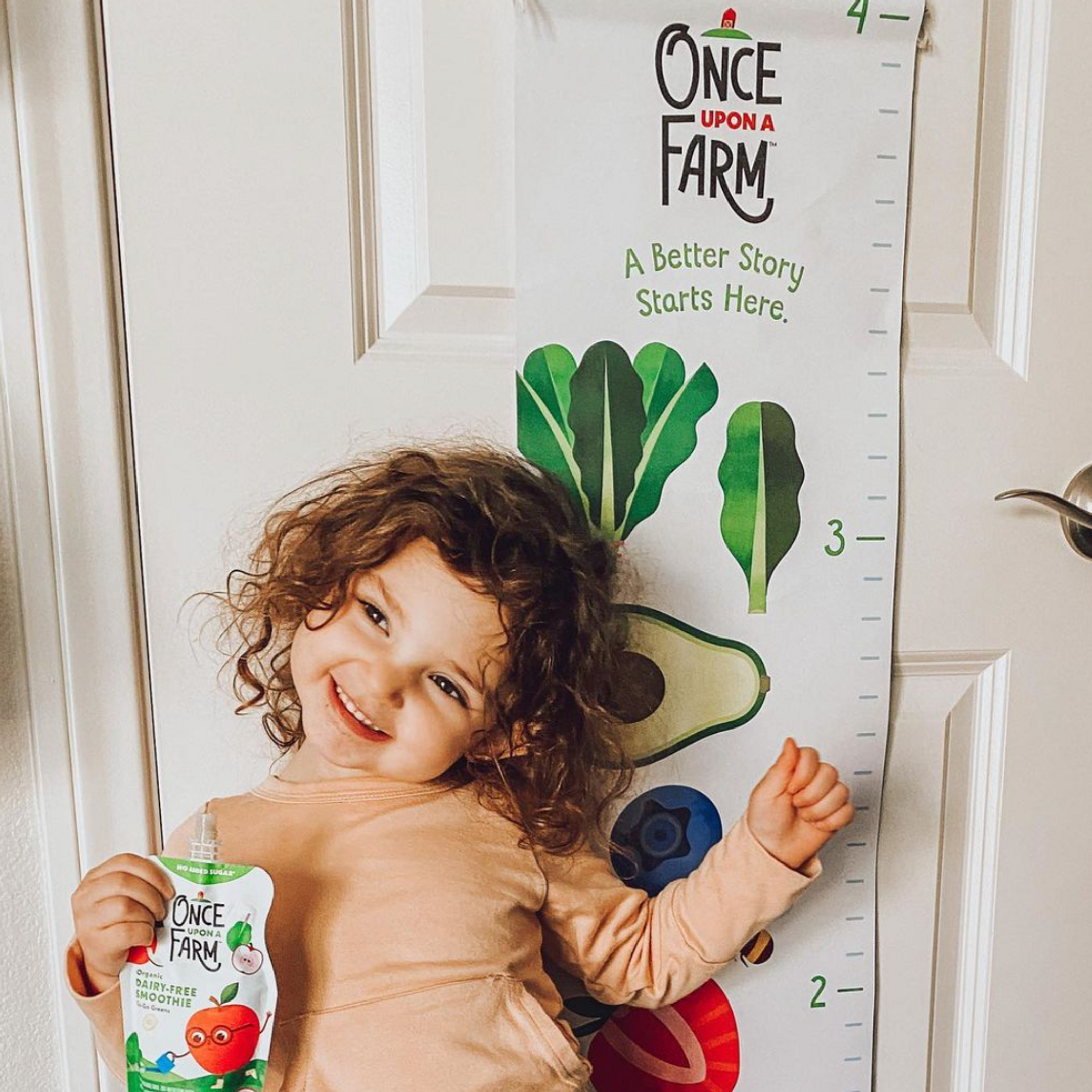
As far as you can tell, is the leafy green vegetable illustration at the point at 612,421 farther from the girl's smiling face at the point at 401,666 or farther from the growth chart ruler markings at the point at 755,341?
the girl's smiling face at the point at 401,666

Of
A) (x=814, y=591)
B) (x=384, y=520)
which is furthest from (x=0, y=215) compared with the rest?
(x=814, y=591)

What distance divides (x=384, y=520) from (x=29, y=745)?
259mm

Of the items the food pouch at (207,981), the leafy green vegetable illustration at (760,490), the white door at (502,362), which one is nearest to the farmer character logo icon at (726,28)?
the white door at (502,362)

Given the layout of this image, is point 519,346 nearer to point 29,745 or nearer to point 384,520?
point 384,520

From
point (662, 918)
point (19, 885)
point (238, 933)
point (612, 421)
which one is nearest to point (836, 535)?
point (612, 421)

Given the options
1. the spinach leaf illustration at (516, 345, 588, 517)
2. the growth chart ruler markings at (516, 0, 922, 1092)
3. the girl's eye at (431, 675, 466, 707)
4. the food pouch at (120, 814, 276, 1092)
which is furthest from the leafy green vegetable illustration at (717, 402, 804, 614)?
the food pouch at (120, 814, 276, 1092)

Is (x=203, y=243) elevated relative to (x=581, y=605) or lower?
elevated

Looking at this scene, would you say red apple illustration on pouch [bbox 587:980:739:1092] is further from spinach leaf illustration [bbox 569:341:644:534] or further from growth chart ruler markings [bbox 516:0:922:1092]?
spinach leaf illustration [bbox 569:341:644:534]

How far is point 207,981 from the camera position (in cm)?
53

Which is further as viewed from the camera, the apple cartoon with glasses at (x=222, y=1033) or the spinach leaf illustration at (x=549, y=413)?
the spinach leaf illustration at (x=549, y=413)

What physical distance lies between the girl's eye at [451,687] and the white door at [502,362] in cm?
14

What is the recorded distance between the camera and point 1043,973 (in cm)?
77

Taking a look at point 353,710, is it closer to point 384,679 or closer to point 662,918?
point 384,679

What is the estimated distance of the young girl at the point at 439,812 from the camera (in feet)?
1.88
